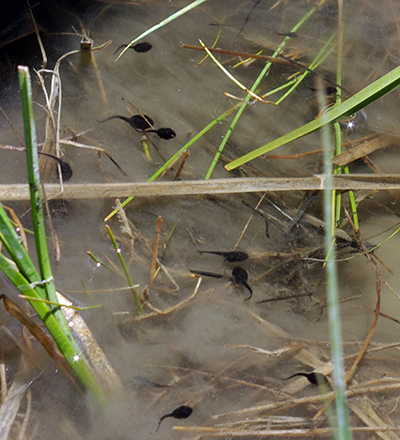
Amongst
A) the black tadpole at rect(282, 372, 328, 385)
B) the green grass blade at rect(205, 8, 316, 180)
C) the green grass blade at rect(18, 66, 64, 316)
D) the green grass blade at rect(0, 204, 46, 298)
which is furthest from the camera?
the green grass blade at rect(205, 8, 316, 180)

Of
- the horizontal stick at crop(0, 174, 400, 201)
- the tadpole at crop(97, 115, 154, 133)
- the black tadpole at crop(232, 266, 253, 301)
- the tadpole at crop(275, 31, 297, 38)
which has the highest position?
the tadpole at crop(275, 31, 297, 38)

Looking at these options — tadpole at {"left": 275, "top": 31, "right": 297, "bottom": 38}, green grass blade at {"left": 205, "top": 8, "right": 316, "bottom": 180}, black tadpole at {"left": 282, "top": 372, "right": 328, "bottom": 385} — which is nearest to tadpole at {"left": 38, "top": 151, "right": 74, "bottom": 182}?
green grass blade at {"left": 205, "top": 8, "right": 316, "bottom": 180}

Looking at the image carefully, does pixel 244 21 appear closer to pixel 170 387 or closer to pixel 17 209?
pixel 17 209

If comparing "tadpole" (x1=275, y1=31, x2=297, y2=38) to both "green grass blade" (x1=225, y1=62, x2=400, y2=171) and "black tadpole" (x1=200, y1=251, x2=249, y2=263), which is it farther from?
"black tadpole" (x1=200, y1=251, x2=249, y2=263)

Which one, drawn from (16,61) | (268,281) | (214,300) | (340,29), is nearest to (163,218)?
(214,300)

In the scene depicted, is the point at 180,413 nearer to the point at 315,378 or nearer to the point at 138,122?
the point at 315,378

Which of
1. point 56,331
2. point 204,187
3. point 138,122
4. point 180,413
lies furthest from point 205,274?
point 138,122
